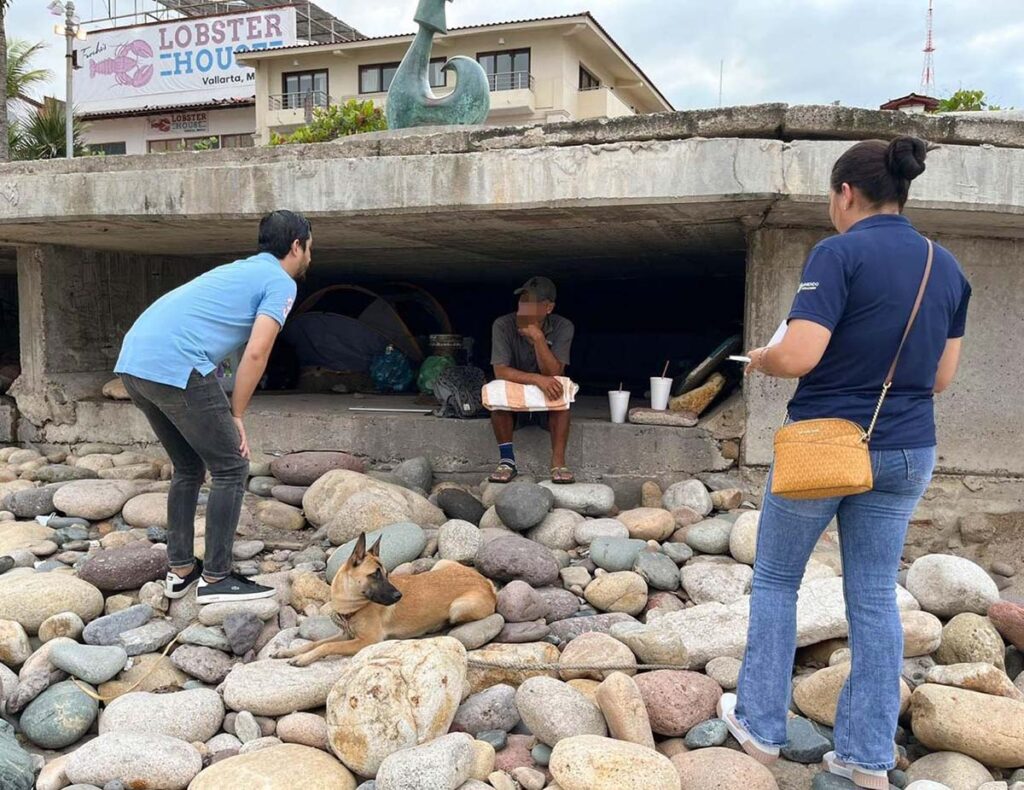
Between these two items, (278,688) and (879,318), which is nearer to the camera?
(879,318)

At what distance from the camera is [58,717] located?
9.93ft

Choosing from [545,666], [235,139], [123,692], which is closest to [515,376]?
[545,666]

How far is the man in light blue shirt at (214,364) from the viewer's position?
3416 mm

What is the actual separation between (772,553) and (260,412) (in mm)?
4391

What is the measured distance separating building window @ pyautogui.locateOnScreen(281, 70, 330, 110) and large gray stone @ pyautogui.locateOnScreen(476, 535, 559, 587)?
90.4 feet

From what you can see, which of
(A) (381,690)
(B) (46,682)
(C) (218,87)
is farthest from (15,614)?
(C) (218,87)

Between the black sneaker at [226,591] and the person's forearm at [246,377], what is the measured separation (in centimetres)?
78

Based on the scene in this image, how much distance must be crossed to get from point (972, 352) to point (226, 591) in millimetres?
4201

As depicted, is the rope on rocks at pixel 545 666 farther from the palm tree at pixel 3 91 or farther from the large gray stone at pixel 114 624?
the palm tree at pixel 3 91

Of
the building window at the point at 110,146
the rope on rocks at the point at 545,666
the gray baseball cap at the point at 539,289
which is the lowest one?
the rope on rocks at the point at 545,666

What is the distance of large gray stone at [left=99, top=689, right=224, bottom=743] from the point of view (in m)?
2.96

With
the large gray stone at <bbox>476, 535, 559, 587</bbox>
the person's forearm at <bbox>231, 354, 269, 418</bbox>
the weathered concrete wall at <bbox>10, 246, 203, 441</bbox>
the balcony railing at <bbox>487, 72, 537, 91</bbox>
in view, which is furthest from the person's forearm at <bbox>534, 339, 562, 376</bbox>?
the balcony railing at <bbox>487, 72, 537, 91</bbox>

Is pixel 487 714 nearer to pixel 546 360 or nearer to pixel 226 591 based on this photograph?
pixel 226 591

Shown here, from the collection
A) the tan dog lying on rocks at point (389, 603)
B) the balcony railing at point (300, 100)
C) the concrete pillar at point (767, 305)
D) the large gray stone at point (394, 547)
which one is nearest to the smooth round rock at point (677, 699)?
the tan dog lying on rocks at point (389, 603)
